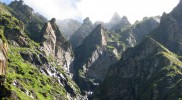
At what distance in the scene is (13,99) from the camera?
158m

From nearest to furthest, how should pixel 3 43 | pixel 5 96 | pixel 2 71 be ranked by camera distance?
pixel 5 96 < pixel 2 71 < pixel 3 43

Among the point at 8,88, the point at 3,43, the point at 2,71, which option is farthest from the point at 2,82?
the point at 3,43

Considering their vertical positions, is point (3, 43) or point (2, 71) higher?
point (3, 43)

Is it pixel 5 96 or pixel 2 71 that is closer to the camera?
pixel 5 96

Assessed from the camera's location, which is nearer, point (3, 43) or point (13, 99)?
point (13, 99)

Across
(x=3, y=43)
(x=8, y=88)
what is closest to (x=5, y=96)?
(x=8, y=88)

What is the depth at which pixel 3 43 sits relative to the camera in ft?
634

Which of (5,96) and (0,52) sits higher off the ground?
(0,52)

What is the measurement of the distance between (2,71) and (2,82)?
88.7 ft

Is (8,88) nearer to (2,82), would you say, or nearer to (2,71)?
(2,82)

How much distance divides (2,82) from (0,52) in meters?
35.2

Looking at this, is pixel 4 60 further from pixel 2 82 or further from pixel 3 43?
A: pixel 2 82

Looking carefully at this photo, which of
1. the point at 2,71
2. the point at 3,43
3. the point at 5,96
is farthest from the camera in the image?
the point at 3,43

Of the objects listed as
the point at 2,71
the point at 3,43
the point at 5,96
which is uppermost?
the point at 3,43
